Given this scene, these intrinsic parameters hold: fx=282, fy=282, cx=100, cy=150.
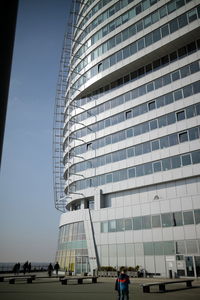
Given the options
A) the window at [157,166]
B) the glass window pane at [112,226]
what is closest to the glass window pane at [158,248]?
the glass window pane at [112,226]

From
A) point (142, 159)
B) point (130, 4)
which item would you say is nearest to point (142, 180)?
point (142, 159)

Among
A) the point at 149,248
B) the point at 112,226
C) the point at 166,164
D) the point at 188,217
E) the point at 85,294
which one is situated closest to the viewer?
the point at 85,294

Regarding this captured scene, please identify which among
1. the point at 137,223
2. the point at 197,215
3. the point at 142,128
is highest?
the point at 142,128

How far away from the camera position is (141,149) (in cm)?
3681

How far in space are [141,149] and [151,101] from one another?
6.61m

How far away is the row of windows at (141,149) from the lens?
32.9 meters

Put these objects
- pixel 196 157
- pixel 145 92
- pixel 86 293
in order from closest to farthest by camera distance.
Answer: pixel 86 293 → pixel 196 157 → pixel 145 92

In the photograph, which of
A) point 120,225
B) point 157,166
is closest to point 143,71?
point 157,166

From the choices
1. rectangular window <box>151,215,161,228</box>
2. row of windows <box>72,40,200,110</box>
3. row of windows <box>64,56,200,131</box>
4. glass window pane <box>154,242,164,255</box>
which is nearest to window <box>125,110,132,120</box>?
row of windows <box>64,56,200,131</box>

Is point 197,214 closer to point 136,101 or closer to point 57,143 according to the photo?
point 136,101

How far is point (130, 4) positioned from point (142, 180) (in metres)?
26.2

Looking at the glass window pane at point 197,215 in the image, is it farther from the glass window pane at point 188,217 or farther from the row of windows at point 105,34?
the row of windows at point 105,34

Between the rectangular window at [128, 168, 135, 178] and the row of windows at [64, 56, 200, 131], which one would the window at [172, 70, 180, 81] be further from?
the rectangular window at [128, 168, 135, 178]

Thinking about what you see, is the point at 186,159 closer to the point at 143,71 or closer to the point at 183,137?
the point at 183,137
